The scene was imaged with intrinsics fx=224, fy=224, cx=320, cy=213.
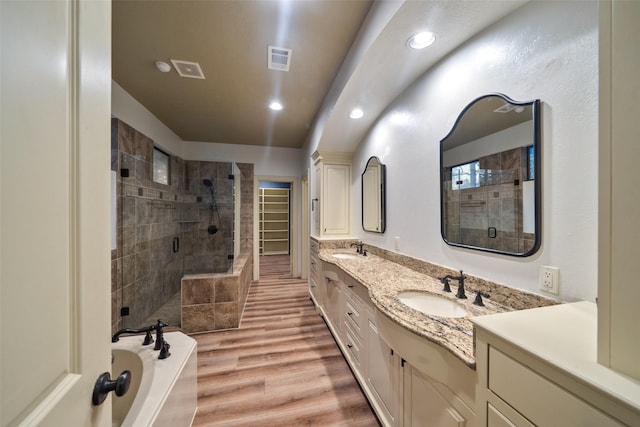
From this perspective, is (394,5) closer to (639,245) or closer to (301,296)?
(639,245)

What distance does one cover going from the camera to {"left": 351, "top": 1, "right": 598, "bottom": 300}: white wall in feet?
2.95

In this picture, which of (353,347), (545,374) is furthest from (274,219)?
(545,374)

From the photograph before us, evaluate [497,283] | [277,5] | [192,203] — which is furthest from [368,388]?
[192,203]

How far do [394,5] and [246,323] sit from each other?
10.5ft

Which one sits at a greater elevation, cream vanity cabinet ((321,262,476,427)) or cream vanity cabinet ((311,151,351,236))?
cream vanity cabinet ((311,151,351,236))

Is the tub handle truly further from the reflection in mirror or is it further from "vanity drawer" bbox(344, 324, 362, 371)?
the reflection in mirror

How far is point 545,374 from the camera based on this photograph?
57cm

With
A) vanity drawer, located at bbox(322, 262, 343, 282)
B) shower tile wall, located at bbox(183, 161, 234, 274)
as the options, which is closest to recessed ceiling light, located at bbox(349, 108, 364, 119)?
vanity drawer, located at bbox(322, 262, 343, 282)

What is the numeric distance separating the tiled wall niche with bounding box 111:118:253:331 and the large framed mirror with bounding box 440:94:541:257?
277 centimetres

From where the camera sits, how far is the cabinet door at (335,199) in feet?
10.2

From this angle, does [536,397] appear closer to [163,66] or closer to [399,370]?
[399,370]

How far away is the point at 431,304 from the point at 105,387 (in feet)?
4.82

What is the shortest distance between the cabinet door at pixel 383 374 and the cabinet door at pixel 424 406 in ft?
0.27

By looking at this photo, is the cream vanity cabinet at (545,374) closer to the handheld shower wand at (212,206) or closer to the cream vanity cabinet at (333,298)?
the cream vanity cabinet at (333,298)
